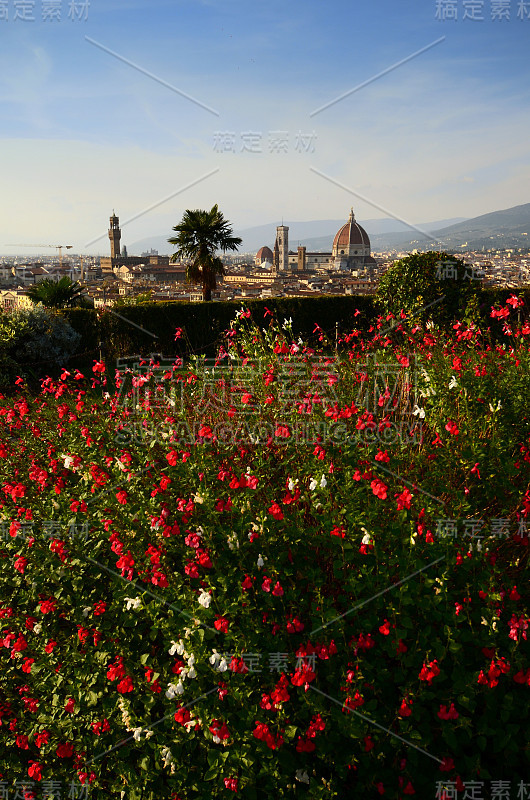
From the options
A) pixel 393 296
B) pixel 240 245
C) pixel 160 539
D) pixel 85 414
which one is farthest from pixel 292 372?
pixel 240 245

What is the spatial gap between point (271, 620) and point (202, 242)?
838 inches

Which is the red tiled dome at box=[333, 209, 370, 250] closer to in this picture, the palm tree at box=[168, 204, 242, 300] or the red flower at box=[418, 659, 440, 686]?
the palm tree at box=[168, 204, 242, 300]

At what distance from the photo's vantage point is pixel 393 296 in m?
11.7

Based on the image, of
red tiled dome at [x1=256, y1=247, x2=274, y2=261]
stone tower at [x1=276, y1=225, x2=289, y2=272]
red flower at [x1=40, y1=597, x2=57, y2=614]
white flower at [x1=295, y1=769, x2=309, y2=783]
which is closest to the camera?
white flower at [x1=295, y1=769, x2=309, y2=783]

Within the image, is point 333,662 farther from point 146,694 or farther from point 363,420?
point 363,420

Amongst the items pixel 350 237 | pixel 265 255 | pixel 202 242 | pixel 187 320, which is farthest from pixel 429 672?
pixel 265 255

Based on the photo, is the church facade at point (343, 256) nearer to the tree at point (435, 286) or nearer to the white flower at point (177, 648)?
the tree at point (435, 286)

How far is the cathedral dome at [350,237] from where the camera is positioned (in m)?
125

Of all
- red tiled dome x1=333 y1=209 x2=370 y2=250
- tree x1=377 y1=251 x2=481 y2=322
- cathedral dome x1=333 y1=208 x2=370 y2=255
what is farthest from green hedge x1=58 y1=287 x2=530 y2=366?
red tiled dome x1=333 y1=209 x2=370 y2=250

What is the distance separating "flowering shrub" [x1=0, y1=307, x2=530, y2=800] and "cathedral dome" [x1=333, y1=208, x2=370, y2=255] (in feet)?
405

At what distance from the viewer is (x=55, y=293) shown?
15688 mm

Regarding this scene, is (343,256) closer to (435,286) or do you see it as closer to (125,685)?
(435,286)

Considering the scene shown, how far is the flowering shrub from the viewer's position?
2188 millimetres

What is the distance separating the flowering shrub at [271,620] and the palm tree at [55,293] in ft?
44.2
